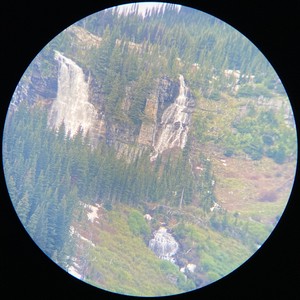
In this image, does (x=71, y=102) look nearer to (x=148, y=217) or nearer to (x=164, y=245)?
(x=148, y=217)

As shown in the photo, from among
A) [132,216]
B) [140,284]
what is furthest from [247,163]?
[140,284]

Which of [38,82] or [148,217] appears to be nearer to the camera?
[38,82]

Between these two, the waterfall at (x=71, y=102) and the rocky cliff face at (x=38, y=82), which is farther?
the waterfall at (x=71, y=102)

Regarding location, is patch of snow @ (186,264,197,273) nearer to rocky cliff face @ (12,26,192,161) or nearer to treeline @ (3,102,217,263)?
treeline @ (3,102,217,263)

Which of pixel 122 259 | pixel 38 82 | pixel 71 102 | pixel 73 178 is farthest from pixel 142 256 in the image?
pixel 38 82

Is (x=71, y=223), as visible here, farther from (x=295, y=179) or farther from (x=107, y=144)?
(x=295, y=179)

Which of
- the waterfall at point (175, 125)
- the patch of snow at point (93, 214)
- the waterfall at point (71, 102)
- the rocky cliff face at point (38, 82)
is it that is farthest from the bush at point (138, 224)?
the rocky cliff face at point (38, 82)

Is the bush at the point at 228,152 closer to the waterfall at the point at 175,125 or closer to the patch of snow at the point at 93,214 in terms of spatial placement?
the waterfall at the point at 175,125
